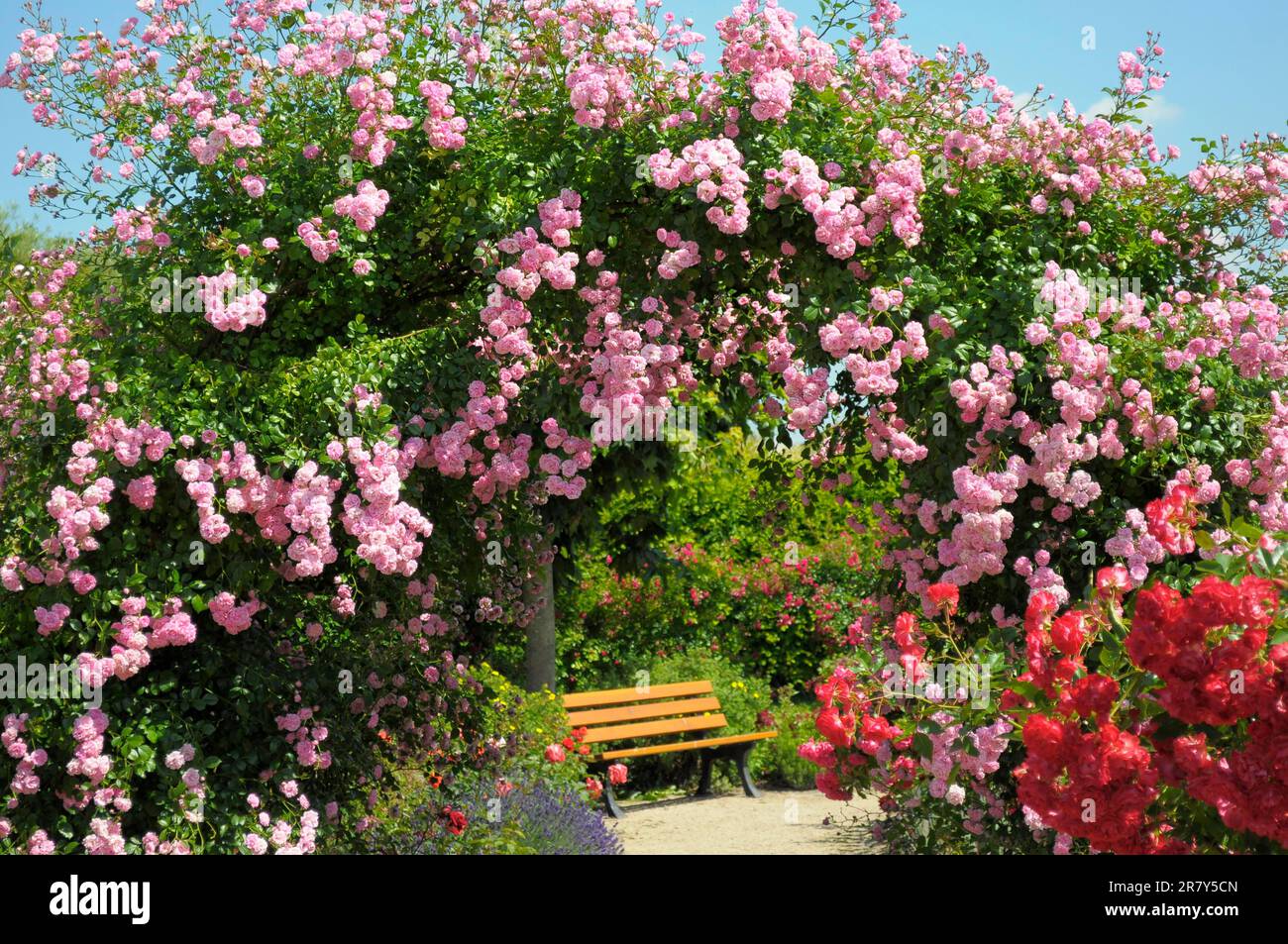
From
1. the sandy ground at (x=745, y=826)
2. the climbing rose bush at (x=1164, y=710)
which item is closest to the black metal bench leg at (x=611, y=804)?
the sandy ground at (x=745, y=826)

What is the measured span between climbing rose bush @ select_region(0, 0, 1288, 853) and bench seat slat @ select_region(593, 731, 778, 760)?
350 cm

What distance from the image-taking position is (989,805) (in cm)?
463

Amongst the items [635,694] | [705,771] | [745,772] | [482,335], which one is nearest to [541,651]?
[635,694]

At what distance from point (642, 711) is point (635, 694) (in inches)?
6.3

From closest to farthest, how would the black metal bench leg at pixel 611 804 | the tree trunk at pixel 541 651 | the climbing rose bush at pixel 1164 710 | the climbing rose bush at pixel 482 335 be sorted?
the climbing rose bush at pixel 1164 710 → the climbing rose bush at pixel 482 335 → the black metal bench leg at pixel 611 804 → the tree trunk at pixel 541 651

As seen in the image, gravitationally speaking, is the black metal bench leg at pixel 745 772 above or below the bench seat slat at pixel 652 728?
below

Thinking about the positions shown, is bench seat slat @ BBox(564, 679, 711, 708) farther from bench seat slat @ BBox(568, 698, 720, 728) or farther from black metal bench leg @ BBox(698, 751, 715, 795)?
black metal bench leg @ BBox(698, 751, 715, 795)

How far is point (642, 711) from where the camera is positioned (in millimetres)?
9547

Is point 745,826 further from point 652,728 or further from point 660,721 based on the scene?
point 660,721

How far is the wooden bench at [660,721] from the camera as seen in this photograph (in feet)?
30.3

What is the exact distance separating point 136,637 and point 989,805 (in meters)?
3.03

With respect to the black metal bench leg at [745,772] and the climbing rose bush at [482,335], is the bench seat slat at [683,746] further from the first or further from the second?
the climbing rose bush at [482,335]

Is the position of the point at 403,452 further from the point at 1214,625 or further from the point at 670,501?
the point at 670,501

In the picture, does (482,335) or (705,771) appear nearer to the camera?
(482,335)
